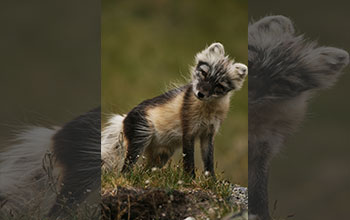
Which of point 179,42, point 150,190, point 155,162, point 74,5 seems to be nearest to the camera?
point 74,5

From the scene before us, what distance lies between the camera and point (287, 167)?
10.6 ft

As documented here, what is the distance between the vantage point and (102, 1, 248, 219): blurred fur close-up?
10.9ft

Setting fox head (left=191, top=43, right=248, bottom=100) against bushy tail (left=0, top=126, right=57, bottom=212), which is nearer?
bushy tail (left=0, top=126, right=57, bottom=212)

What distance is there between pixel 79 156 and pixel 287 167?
49.6 inches

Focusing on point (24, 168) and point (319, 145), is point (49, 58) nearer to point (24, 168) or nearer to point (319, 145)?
point (24, 168)

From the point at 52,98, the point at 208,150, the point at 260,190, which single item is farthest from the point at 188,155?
the point at 52,98

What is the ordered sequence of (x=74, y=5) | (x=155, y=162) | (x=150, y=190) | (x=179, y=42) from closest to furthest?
(x=74, y=5)
(x=150, y=190)
(x=155, y=162)
(x=179, y=42)

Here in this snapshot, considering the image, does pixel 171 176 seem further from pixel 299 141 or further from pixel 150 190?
Result: pixel 299 141

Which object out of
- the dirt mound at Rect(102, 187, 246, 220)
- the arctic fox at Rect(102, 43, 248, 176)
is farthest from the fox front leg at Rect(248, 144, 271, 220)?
the arctic fox at Rect(102, 43, 248, 176)

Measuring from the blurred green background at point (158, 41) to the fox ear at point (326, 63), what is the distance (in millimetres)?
895

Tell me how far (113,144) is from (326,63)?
5.17 feet

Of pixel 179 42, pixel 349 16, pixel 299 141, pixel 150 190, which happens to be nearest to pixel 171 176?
pixel 150 190

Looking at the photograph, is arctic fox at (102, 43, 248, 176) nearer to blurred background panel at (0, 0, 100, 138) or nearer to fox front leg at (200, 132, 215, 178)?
fox front leg at (200, 132, 215, 178)

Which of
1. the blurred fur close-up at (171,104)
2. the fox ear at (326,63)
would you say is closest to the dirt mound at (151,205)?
the blurred fur close-up at (171,104)
